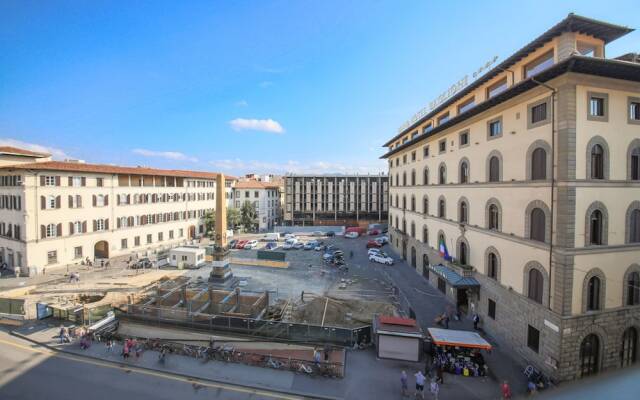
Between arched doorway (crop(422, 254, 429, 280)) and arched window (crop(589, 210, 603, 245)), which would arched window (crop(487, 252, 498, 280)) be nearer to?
arched window (crop(589, 210, 603, 245))

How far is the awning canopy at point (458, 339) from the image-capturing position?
53.5 ft

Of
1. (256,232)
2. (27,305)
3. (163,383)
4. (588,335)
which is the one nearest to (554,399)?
(163,383)

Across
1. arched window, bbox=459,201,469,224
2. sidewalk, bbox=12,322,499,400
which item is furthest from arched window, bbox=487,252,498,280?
sidewalk, bbox=12,322,499,400

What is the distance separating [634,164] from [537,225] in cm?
564

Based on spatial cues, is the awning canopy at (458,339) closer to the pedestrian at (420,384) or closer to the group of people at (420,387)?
the group of people at (420,387)

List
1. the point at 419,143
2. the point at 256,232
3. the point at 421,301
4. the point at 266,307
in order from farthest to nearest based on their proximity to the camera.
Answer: the point at 256,232, the point at 419,143, the point at 421,301, the point at 266,307

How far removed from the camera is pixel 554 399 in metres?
1.79

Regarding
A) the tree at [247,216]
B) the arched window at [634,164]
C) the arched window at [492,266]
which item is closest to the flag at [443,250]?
the arched window at [492,266]

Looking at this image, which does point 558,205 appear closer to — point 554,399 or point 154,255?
point 554,399

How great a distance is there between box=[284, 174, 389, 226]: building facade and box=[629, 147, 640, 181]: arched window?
190 ft

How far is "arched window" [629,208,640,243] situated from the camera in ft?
52.2

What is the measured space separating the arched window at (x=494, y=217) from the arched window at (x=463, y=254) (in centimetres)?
348

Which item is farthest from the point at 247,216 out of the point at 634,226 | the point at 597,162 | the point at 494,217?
the point at 634,226

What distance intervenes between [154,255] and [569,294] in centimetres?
4472
